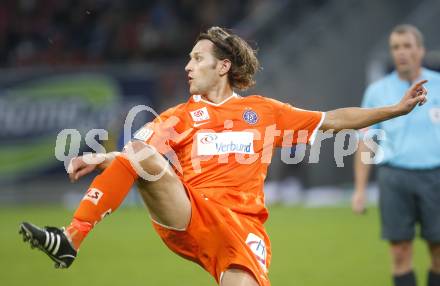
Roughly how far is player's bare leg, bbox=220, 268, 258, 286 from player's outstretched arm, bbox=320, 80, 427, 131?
1104 mm

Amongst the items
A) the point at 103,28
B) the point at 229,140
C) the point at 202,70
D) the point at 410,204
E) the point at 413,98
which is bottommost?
the point at 410,204

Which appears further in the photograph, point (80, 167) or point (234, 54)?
point (234, 54)

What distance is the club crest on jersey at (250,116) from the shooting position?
18.0ft

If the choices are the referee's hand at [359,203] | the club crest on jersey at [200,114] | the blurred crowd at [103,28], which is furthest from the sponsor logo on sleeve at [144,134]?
the blurred crowd at [103,28]

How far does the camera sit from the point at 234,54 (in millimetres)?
5738

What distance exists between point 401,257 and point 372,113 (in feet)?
5.91

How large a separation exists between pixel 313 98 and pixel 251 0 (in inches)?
134

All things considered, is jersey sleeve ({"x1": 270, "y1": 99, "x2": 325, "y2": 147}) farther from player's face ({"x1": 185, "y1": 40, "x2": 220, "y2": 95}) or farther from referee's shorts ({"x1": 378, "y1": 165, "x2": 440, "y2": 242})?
referee's shorts ({"x1": 378, "y1": 165, "x2": 440, "y2": 242})

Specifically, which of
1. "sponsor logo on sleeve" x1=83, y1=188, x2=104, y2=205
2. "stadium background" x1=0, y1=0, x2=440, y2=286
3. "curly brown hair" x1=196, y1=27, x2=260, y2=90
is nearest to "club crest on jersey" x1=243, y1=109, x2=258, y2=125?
"curly brown hair" x1=196, y1=27, x2=260, y2=90

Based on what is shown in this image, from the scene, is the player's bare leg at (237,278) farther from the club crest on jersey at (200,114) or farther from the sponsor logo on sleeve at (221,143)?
the club crest on jersey at (200,114)

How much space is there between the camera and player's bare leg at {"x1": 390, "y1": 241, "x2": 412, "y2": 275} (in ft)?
21.7

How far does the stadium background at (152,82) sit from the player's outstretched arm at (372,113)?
4.49 metres

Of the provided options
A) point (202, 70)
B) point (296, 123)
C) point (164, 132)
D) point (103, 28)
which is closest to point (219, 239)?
point (164, 132)

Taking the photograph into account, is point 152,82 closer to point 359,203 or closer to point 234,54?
point 359,203
